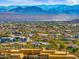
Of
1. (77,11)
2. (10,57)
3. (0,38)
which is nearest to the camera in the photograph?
(10,57)

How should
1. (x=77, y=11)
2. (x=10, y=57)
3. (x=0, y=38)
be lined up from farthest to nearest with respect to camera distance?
(x=77, y=11) < (x=0, y=38) < (x=10, y=57)

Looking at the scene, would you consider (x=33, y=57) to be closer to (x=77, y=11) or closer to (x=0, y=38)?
(x=0, y=38)

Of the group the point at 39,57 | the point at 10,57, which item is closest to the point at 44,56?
the point at 39,57

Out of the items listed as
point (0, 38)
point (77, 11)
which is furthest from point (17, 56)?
point (77, 11)

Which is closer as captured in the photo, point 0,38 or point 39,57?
point 39,57

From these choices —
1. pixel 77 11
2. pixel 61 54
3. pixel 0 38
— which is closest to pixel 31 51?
pixel 61 54

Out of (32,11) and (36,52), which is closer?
(36,52)

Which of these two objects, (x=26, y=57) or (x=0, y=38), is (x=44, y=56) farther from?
(x=0, y=38)

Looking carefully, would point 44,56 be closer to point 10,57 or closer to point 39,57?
point 39,57
